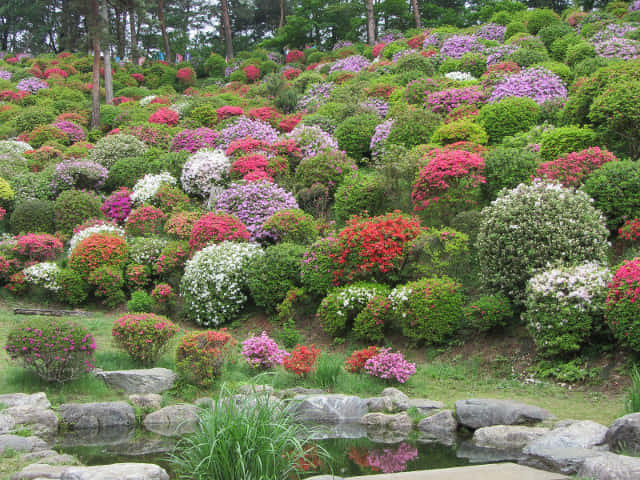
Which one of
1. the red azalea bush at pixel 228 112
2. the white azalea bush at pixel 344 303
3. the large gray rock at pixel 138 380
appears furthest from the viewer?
the red azalea bush at pixel 228 112

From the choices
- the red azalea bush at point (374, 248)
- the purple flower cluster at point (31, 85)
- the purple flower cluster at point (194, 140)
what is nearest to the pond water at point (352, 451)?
the red azalea bush at point (374, 248)

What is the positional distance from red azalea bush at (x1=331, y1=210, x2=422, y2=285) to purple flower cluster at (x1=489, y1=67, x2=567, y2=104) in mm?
8477

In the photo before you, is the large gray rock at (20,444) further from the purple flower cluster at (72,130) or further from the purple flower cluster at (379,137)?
the purple flower cluster at (72,130)

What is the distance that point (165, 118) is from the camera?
26.0 m

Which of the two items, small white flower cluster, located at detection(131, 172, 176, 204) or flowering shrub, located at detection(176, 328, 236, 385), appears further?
small white flower cluster, located at detection(131, 172, 176, 204)

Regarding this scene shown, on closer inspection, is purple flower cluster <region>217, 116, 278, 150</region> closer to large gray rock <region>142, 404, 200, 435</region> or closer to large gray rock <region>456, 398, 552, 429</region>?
large gray rock <region>142, 404, 200, 435</region>

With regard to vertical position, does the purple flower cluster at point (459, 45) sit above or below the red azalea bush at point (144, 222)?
above

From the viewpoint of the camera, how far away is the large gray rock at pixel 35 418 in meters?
7.62

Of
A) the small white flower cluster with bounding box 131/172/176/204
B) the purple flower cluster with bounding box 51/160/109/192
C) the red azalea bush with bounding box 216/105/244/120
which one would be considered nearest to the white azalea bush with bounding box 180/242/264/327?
the small white flower cluster with bounding box 131/172/176/204

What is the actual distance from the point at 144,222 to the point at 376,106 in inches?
404

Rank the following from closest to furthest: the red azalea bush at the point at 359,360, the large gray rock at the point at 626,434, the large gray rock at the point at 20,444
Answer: the large gray rock at the point at 626,434 < the large gray rock at the point at 20,444 < the red azalea bush at the point at 359,360

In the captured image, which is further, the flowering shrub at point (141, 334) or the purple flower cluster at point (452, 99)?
the purple flower cluster at point (452, 99)

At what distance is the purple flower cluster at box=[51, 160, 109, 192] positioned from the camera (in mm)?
19188

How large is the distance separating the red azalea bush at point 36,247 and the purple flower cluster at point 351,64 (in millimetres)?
20001
